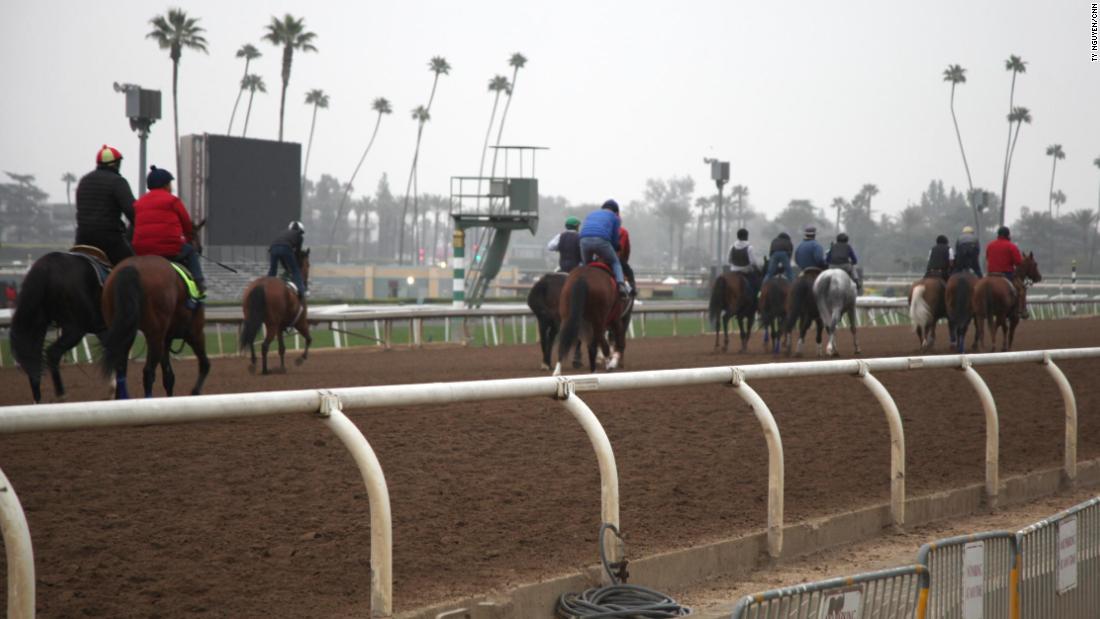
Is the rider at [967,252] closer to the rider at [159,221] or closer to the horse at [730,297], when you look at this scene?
the horse at [730,297]

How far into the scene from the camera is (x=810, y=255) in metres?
17.9

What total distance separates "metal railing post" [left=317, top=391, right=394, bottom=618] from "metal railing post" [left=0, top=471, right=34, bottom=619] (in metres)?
1.05

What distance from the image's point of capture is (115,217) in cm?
950

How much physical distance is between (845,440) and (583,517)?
325 cm

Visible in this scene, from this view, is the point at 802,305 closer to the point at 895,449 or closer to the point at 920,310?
the point at 920,310

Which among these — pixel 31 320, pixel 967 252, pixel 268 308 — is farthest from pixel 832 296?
pixel 31 320

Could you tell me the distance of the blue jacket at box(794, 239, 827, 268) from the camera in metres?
17.8

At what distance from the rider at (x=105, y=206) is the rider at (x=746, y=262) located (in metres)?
11.0

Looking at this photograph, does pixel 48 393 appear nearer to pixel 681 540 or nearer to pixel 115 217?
pixel 115 217

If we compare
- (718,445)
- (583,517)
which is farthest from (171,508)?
(718,445)

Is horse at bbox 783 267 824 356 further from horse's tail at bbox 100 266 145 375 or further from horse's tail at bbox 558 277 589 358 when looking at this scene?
horse's tail at bbox 100 266 145 375

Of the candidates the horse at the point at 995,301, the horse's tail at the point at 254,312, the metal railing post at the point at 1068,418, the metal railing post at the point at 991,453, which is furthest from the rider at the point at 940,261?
the metal railing post at the point at 991,453

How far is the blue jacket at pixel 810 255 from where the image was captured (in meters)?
17.8

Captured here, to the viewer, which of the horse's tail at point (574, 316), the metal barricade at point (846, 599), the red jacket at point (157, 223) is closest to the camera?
the metal barricade at point (846, 599)
